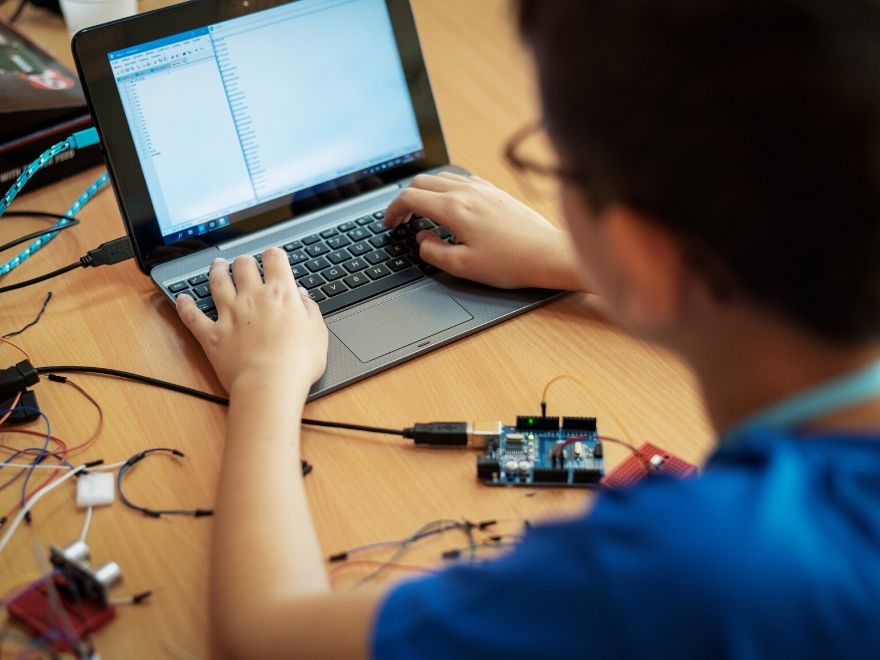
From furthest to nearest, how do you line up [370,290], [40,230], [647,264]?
[40,230], [370,290], [647,264]

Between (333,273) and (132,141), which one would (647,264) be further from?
(132,141)

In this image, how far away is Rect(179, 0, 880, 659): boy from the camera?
0.53 meters

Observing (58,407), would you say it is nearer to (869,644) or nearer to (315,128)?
(315,128)

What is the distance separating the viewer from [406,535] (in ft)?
2.71

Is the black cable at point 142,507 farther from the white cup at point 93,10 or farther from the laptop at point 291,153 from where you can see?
the white cup at point 93,10

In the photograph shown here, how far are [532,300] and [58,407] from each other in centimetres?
51

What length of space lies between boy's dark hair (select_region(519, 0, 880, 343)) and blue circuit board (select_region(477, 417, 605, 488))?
0.31 meters

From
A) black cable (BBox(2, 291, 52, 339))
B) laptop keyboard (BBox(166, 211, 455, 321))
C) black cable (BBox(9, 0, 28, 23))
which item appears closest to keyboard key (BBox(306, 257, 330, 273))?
laptop keyboard (BBox(166, 211, 455, 321))

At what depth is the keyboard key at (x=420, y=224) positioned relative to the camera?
115cm

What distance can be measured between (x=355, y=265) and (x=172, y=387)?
0.25 m

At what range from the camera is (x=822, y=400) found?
1.97ft

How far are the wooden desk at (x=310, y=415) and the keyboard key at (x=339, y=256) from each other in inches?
6.9

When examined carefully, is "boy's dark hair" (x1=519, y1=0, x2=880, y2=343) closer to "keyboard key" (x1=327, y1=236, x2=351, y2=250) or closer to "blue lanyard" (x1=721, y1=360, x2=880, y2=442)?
"blue lanyard" (x1=721, y1=360, x2=880, y2=442)

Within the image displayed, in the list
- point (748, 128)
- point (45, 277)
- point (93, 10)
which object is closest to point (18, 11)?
point (93, 10)
